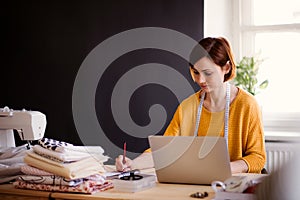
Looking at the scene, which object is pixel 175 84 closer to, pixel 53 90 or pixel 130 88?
pixel 130 88

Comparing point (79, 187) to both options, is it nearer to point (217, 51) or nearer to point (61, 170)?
point (61, 170)

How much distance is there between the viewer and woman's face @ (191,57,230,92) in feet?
9.40

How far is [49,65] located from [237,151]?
2058 mm

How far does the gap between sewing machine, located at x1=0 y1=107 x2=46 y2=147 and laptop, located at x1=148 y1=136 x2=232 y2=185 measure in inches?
28.0

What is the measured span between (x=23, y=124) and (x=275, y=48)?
220 cm

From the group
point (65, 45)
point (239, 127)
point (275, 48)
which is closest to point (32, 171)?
point (239, 127)

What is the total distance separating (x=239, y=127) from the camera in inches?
109

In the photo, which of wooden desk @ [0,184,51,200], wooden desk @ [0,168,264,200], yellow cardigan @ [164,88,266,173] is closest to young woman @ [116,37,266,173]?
yellow cardigan @ [164,88,266,173]

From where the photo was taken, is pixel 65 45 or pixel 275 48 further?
pixel 65 45

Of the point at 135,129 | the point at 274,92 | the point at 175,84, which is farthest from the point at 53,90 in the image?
the point at 274,92

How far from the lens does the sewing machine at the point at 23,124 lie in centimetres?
255

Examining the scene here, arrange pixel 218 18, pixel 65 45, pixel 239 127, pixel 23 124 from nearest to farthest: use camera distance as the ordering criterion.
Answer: pixel 23 124 → pixel 239 127 → pixel 218 18 → pixel 65 45

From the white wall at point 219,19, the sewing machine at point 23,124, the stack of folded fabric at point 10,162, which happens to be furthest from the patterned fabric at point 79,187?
the white wall at point 219,19

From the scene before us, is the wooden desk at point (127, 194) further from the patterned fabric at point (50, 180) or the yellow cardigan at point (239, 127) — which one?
the yellow cardigan at point (239, 127)
